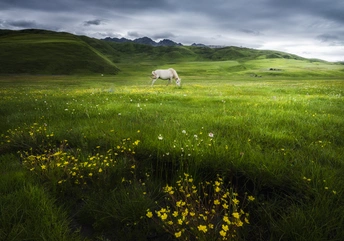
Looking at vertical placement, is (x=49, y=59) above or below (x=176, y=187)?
above

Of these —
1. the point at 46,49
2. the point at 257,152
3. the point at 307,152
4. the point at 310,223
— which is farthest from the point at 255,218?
the point at 46,49

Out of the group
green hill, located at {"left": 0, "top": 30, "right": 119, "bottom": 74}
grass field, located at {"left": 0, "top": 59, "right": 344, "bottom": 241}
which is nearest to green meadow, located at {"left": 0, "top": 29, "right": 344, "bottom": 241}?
grass field, located at {"left": 0, "top": 59, "right": 344, "bottom": 241}

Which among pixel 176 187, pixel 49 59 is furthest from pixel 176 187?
pixel 49 59

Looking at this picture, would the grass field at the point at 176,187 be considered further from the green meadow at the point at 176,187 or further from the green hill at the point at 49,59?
the green hill at the point at 49,59

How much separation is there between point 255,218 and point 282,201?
494mm

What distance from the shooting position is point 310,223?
2934 mm

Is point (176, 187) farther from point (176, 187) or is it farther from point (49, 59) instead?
point (49, 59)

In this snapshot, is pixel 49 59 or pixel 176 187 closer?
pixel 176 187

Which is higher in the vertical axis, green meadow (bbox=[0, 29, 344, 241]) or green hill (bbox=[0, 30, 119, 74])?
green hill (bbox=[0, 30, 119, 74])

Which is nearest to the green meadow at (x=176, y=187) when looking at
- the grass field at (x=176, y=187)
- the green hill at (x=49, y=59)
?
the grass field at (x=176, y=187)

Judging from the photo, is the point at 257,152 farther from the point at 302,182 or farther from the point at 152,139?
the point at 152,139

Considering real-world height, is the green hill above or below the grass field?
above

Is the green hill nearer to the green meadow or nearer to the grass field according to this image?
the green meadow

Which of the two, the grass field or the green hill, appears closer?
the grass field
